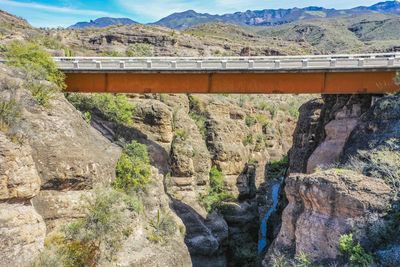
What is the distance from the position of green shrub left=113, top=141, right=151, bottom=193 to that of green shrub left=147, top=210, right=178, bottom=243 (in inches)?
90.9

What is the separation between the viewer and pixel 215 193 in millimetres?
45219

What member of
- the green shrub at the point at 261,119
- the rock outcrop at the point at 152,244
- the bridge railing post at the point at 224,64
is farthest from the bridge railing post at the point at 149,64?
the green shrub at the point at 261,119

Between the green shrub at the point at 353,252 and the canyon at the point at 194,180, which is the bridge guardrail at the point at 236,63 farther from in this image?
the green shrub at the point at 353,252

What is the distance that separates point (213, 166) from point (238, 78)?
602 inches

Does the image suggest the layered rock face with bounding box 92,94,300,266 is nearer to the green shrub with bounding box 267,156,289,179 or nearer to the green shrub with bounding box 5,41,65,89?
the green shrub with bounding box 5,41,65,89

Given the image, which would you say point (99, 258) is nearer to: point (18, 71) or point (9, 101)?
point (9, 101)

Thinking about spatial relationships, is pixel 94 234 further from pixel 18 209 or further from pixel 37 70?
pixel 37 70

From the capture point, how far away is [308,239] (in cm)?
1983

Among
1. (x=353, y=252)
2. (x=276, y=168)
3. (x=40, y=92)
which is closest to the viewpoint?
(x=353, y=252)

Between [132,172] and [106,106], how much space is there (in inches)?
446

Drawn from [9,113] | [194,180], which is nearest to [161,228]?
[9,113]

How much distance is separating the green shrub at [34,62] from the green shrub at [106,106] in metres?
4.20

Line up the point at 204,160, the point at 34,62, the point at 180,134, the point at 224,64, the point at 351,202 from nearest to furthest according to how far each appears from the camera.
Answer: the point at 351,202 < the point at 34,62 < the point at 224,64 < the point at 180,134 < the point at 204,160

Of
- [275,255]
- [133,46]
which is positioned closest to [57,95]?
[275,255]
